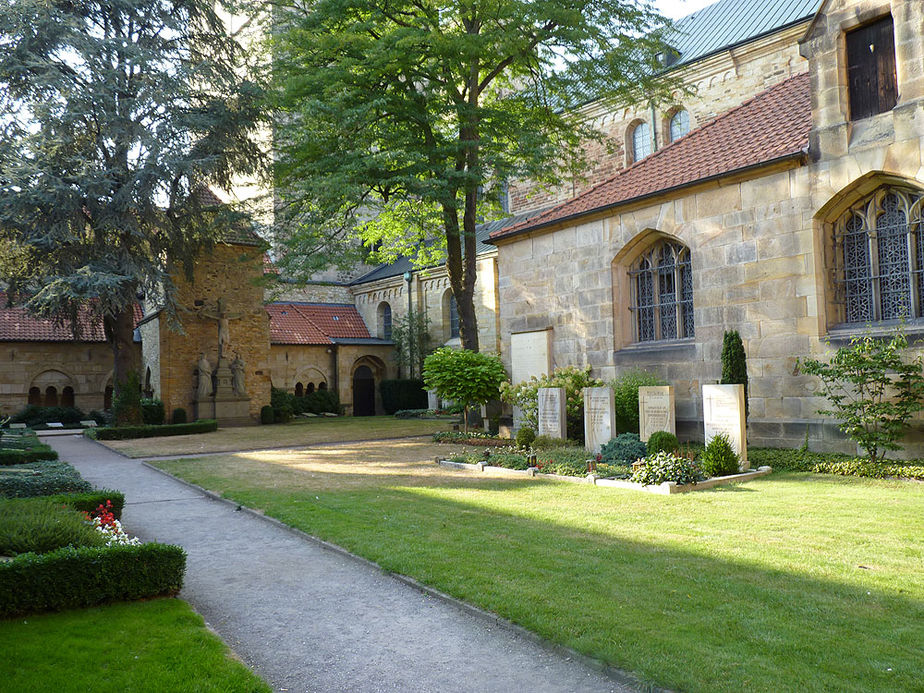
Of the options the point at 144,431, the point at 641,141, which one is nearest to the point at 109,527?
the point at 144,431

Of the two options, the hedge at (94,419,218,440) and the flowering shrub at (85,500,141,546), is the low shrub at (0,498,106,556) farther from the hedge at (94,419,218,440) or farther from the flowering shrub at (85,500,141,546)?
the hedge at (94,419,218,440)

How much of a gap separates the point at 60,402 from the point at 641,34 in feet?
86.2

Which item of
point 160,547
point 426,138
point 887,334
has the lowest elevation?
point 160,547

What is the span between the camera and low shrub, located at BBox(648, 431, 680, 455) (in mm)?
11328

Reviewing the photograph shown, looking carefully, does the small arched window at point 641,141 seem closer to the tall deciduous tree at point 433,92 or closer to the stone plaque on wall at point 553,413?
the tall deciduous tree at point 433,92

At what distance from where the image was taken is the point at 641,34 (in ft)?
62.3

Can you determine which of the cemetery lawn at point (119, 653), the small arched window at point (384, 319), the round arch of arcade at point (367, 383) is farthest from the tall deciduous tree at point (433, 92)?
the small arched window at point (384, 319)

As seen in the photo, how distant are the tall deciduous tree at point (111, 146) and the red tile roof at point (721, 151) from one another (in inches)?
453

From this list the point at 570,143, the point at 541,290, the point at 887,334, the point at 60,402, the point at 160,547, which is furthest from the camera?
the point at 60,402

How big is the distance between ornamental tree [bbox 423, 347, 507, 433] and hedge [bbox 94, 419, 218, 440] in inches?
393

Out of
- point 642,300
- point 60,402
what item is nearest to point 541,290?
point 642,300

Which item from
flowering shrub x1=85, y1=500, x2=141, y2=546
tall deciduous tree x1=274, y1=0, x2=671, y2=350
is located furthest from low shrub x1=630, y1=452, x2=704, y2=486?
tall deciduous tree x1=274, y1=0, x2=671, y2=350

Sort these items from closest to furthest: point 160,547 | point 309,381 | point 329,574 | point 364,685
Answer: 1. point 364,685
2. point 160,547
3. point 329,574
4. point 309,381

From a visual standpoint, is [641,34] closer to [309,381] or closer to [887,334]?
[887,334]
